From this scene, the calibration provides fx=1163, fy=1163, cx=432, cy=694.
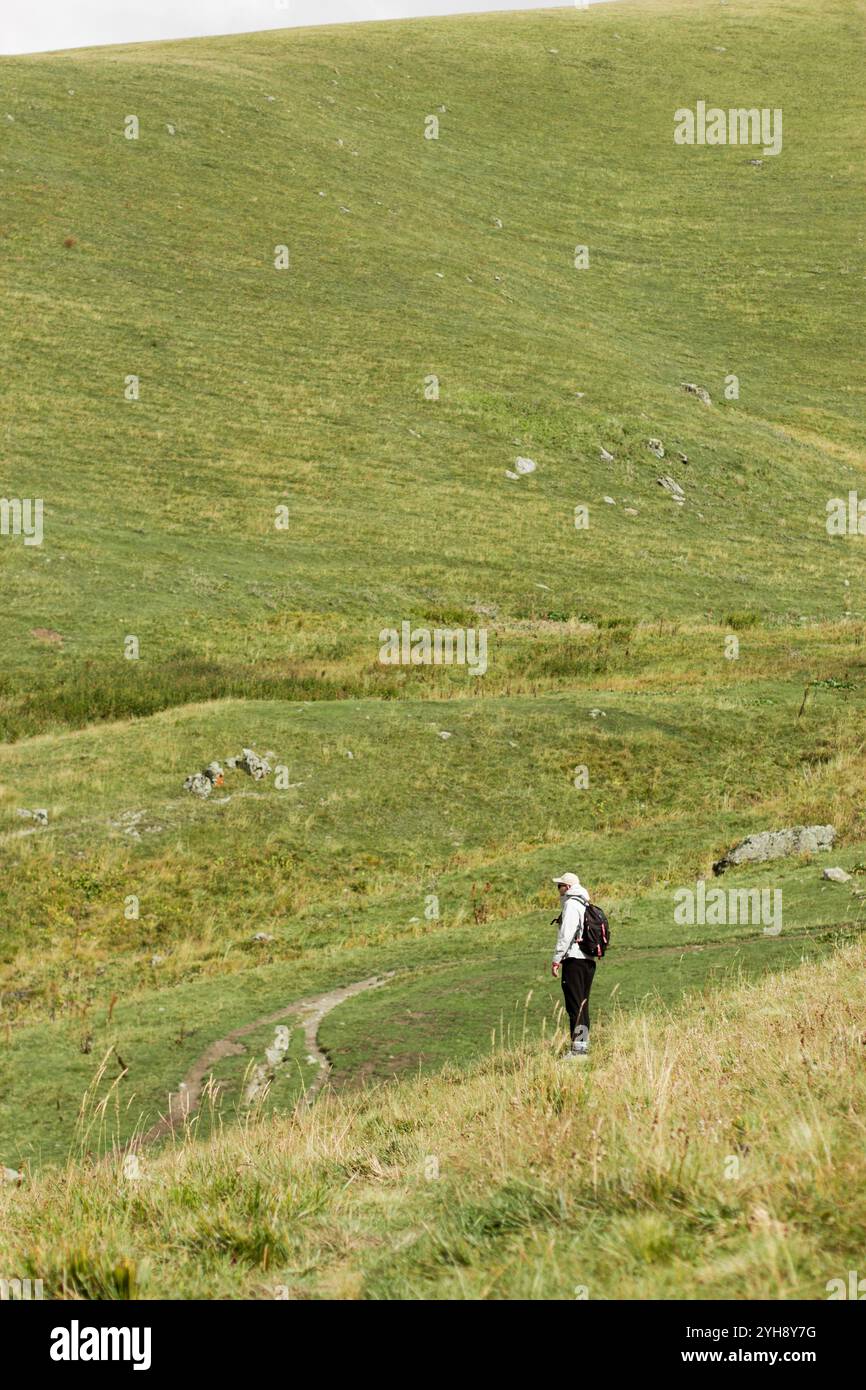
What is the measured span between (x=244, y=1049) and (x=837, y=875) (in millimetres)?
11649

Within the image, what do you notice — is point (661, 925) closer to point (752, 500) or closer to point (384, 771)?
point (384, 771)

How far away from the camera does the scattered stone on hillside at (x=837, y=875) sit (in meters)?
22.0

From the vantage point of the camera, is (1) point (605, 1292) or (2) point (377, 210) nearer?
(1) point (605, 1292)

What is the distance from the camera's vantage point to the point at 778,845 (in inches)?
1019

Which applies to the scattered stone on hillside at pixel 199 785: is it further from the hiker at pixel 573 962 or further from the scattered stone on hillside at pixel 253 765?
the hiker at pixel 573 962

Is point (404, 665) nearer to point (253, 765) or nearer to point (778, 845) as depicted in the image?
point (253, 765)

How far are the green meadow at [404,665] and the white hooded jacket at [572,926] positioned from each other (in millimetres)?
709

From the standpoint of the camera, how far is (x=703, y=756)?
3375cm

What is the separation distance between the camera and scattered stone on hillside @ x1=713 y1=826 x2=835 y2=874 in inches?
1006

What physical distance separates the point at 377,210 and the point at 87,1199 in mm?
94553

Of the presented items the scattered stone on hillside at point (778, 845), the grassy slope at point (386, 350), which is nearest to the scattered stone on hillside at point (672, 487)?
the grassy slope at point (386, 350)

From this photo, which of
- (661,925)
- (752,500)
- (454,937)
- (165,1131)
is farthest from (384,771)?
(752,500)

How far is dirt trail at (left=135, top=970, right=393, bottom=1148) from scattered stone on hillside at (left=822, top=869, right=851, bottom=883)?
855 centimetres

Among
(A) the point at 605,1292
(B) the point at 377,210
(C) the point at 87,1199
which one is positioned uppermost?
(B) the point at 377,210
